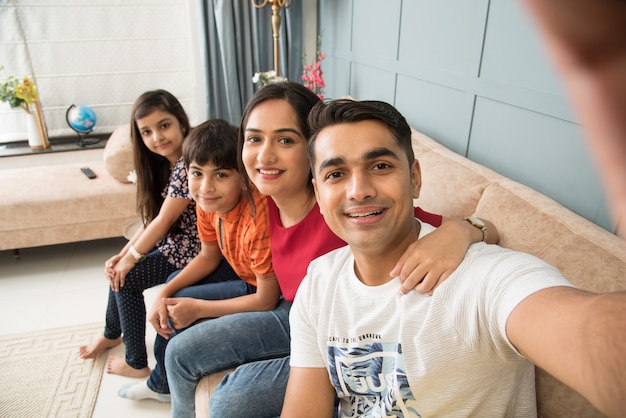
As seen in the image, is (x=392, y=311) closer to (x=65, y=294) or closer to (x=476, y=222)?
(x=476, y=222)

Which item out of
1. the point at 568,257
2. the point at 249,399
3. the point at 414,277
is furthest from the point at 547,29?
the point at 249,399

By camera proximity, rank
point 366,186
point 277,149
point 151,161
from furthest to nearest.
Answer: point 151,161 → point 277,149 → point 366,186

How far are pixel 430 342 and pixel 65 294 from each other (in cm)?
221

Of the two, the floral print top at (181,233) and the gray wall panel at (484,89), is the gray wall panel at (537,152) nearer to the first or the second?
the gray wall panel at (484,89)

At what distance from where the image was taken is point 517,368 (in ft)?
2.73

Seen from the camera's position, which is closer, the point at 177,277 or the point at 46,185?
the point at 177,277

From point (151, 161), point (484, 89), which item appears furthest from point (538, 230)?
point (151, 161)

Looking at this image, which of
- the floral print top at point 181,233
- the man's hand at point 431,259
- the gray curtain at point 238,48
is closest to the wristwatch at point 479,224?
the man's hand at point 431,259

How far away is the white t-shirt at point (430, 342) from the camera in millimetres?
745

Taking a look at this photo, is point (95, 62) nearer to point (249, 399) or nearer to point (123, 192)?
point (123, 192)

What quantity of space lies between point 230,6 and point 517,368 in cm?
350

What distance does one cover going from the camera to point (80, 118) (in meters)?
3.68

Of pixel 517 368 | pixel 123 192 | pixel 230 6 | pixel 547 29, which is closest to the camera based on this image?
pixel 547 29

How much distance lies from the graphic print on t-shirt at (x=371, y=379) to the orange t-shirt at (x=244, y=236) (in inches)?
20.2
